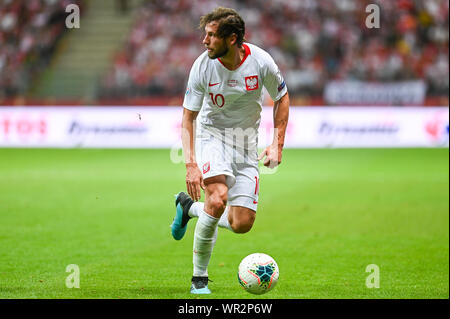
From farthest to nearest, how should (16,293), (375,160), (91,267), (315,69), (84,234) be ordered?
(315,69) → (375,160) → (84,234) → (91,267) → (16,293)

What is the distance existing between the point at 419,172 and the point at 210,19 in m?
11.1

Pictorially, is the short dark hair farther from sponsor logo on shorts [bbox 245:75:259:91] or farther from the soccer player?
sponsor logo on shorts [bbox 245:75:259:91]

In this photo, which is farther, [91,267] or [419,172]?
[419,172]

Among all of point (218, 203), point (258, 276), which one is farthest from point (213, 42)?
point (258, 276)

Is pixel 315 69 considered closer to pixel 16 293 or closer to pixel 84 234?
pixel 84 234

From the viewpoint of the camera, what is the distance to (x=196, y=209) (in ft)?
22.2

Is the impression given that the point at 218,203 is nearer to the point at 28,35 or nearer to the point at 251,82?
the point at 251,82

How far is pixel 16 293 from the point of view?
232 inches

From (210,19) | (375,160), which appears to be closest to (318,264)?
(210,19)

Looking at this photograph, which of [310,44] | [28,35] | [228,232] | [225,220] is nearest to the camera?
[225,220]

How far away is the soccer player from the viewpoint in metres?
5.96

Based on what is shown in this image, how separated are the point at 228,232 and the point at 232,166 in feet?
11.7

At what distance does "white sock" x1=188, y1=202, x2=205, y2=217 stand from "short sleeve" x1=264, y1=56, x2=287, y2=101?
4.01ft

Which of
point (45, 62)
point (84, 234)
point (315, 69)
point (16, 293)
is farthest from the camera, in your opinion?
point (45, 62)
